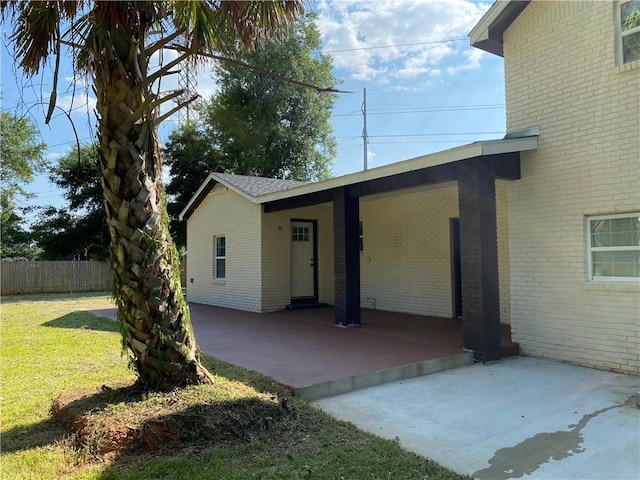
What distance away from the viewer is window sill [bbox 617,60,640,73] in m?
5.82

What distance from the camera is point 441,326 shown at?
914cm

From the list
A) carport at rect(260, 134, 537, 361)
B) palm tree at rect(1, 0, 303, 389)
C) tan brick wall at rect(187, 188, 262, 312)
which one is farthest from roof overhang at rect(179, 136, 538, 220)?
palm tree at rect(1, 0, 303, 389)

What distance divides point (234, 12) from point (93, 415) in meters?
3.95

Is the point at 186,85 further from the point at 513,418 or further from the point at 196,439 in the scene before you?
the point at 513,418

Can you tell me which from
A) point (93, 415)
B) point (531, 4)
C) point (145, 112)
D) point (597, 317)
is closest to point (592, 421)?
point (597, 317)

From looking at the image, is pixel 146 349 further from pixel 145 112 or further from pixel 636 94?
pixel 636 94

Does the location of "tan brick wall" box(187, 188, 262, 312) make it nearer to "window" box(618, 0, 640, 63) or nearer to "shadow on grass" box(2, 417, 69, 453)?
"shadow on grass" box(2, 417, 69, 453)

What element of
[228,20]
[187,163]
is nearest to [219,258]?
[228,20]

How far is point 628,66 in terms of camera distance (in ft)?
19.4

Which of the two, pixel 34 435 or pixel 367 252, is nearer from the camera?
pixel 34 435

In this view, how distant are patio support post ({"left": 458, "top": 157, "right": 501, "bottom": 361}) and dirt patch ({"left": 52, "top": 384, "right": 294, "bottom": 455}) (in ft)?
11.5

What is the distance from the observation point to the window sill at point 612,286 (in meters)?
5.85

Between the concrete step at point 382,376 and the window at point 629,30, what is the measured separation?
464cm

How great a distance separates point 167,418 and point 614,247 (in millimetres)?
5975
